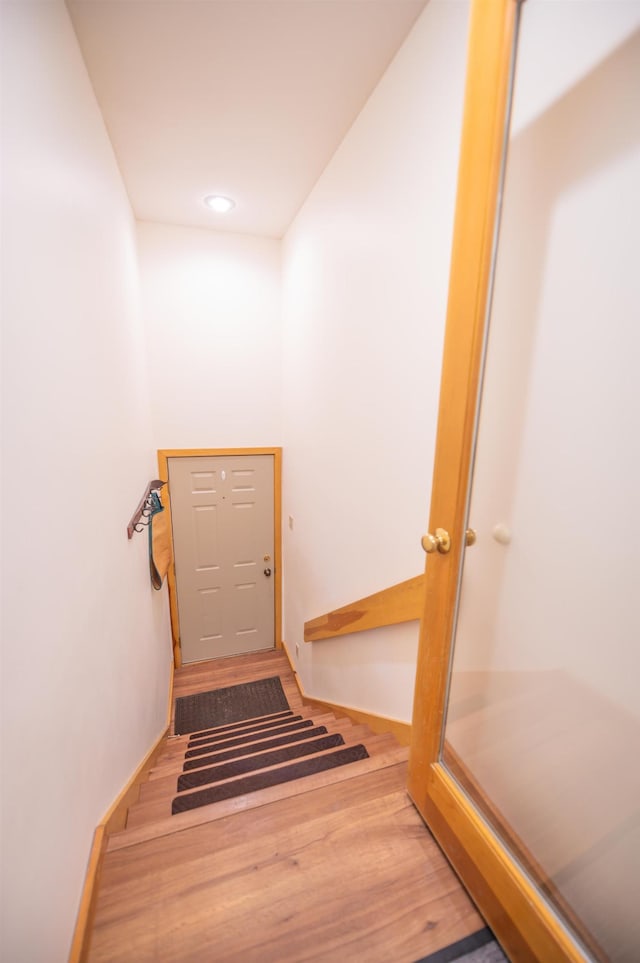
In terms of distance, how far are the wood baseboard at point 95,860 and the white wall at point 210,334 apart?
2349mm

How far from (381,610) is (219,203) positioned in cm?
276

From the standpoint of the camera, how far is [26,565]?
0.77 metres

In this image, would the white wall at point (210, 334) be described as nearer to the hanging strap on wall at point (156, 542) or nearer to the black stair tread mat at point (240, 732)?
the hanging strap on wall at point (156, 542)

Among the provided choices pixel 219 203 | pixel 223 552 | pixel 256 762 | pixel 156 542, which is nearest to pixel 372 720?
pixel 256 762

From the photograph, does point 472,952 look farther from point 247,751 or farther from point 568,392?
point 247,751

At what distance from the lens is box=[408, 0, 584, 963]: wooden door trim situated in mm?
773

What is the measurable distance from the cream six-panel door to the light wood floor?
2.44m

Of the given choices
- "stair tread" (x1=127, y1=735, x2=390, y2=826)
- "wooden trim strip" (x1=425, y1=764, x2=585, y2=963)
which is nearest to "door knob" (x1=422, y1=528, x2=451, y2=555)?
"wooden trim strip" (x1=425, y1=764, x2=585, y2=963)

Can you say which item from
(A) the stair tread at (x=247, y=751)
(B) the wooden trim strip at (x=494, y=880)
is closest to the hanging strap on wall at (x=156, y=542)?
(A) the stair tread at (x=247, y=751)

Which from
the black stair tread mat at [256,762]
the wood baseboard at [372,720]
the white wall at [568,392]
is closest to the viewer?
the white wall at [568,392]

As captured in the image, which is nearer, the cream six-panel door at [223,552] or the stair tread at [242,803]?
the stair tread at [242,803]

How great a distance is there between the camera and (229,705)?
10.3ft

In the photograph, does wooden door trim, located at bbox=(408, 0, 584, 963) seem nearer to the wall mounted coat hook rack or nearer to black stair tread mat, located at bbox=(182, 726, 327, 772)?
black stair tread mat, located at bbox=(182, 726, 327, 772)

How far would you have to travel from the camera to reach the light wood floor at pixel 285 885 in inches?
33.1
